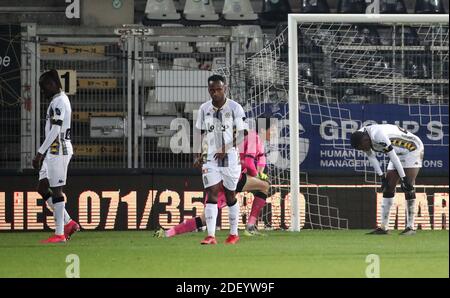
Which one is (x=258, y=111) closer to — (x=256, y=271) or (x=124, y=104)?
(x=124, y=104)

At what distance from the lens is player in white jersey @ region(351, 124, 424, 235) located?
16219 mm

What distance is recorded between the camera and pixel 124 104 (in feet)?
60.3

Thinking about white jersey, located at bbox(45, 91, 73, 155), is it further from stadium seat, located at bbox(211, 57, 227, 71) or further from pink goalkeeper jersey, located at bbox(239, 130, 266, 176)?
stadium seat, located at bbox(211, 57, 227, 71)

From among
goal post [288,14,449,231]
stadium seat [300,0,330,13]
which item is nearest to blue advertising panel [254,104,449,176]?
goal post [288,14,449,231]

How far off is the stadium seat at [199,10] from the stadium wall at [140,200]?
4.45 m

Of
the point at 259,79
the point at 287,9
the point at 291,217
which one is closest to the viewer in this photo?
the point at 291,217

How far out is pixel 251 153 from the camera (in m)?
16.4

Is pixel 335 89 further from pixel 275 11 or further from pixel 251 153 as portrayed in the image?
pixel 275 11

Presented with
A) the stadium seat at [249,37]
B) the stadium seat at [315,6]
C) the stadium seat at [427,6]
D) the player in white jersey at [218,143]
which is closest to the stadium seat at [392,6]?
the stadium seat at [427,6]

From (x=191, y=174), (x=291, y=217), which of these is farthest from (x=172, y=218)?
(x=291, y=217)

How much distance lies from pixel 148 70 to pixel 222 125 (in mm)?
4619

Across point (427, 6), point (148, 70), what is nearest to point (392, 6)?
point (427, 6)

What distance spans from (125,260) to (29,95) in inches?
246

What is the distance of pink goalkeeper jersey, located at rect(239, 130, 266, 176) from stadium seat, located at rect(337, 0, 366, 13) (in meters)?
5.73
